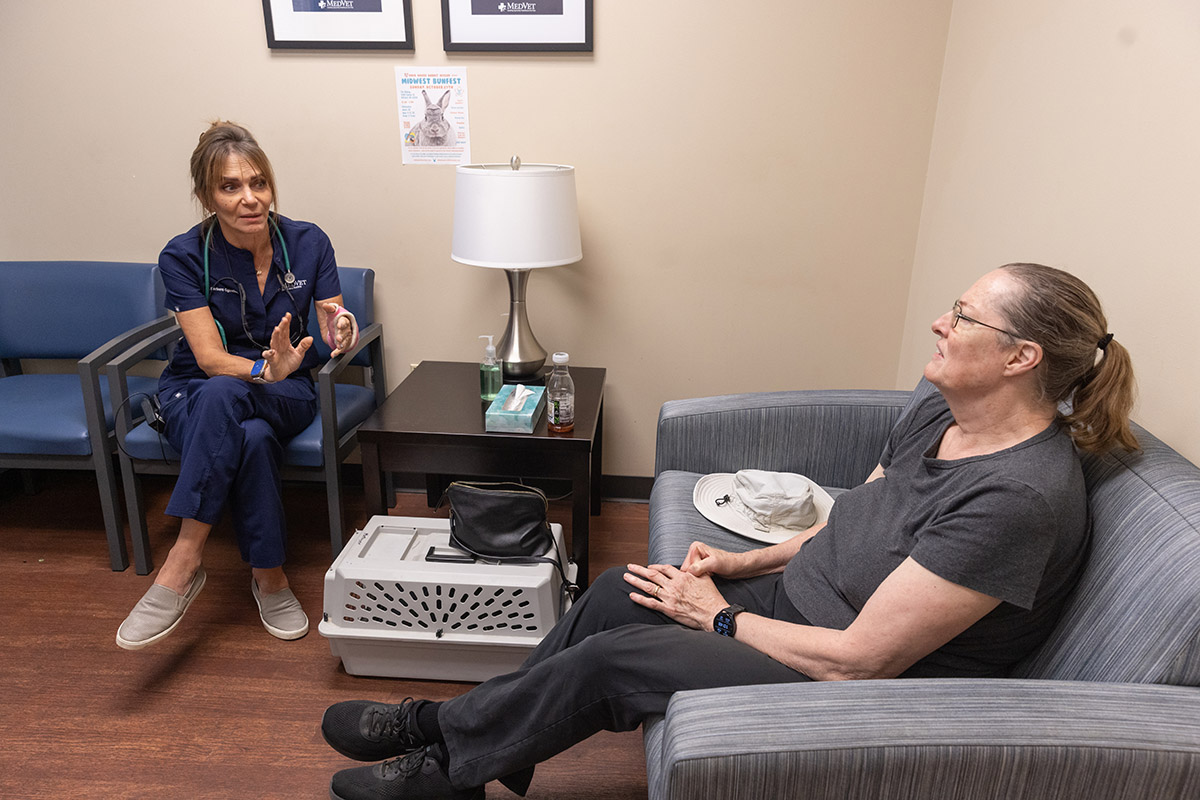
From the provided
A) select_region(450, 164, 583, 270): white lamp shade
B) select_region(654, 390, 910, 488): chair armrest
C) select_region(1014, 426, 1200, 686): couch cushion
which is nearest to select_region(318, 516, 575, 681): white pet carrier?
select_region(654, 390, 910, 488): chair armrest

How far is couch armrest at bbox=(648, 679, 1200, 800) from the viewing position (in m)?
0.98

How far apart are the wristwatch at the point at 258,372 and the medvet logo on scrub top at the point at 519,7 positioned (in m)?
1.25

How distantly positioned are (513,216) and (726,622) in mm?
1306

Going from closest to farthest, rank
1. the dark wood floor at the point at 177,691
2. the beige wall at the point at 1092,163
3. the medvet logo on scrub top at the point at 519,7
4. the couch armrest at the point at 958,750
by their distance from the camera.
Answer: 1. the couch armrest at the point at 958,750
2. the beige wall at the point at 1092,163
3. the dark wood floor at the point at 177,691
4. the medvet logo on scrub top at the point at 519,7

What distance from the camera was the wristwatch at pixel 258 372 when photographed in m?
2.13

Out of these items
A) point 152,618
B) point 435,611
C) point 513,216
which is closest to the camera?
point 435,611

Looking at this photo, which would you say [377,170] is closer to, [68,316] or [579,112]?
[579,112]

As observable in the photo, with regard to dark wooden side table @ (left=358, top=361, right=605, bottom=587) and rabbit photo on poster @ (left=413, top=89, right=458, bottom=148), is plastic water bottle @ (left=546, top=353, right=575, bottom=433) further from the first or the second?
rabbit photo on poster @ (left=413, top=89, right=458, bottom=148)

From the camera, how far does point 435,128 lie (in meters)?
2.52

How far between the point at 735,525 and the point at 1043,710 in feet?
2.72

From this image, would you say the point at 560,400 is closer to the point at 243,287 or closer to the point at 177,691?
the point at 243,287

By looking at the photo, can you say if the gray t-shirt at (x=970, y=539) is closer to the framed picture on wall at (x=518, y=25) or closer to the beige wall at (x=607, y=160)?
the beige wall at (x=607, y=160)

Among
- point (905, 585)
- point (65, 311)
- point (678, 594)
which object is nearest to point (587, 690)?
point (678, 594)

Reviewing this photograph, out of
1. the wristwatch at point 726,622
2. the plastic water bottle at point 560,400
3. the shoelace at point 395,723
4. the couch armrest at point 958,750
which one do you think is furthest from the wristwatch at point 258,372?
the couch armrest at point 958,750
